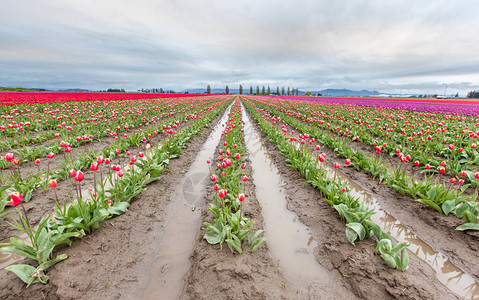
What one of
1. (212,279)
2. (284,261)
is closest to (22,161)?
(212,279)

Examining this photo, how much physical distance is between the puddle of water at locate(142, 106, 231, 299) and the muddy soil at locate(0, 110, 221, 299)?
15 cm

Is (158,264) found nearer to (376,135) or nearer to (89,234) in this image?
(89,234)

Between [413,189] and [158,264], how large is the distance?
496 centimetres

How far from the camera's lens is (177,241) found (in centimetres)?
333

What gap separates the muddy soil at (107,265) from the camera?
2.29m

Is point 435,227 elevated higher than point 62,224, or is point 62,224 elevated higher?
point 62,224

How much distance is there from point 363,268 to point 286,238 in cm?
115

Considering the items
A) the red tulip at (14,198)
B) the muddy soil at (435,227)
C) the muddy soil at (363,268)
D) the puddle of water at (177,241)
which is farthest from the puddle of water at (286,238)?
the red tulip at (14,198)

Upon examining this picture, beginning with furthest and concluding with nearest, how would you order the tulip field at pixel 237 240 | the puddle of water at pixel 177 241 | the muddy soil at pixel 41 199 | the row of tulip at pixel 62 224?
the muddy soil at pixel 41 199 → the puddle of water at pixel 177 241 → the tulip field at pixel 237 240 → the row of tulip at pixel 62 224

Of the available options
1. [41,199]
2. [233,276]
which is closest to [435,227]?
[233,276]

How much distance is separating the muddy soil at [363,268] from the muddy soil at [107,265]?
2588 mm

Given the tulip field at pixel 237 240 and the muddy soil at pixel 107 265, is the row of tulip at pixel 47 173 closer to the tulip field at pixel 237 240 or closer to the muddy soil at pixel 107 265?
the tulip field at pixel 237 240

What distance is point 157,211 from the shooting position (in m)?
4.03

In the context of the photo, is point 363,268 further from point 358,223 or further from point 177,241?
point 177,241
